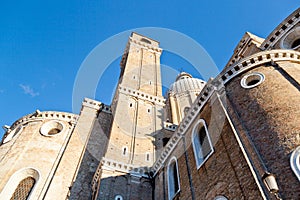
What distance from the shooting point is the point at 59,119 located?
18.8 meters

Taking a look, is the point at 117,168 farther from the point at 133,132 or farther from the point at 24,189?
the point at 24,189

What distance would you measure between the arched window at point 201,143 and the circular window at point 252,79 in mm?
2223

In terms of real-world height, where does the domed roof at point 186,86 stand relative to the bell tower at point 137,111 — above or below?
above

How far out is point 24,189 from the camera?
47.8 feet

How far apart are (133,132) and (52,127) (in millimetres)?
5531

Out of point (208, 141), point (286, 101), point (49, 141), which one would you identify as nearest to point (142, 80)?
point (49, 141)

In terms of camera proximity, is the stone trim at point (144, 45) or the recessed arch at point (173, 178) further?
the stone trim at point (144, 45)

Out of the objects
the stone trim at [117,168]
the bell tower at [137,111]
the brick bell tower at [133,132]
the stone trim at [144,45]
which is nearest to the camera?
the brick bell tower at [133,132]

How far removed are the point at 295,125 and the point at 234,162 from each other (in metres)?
2.06

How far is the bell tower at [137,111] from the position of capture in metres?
16.0

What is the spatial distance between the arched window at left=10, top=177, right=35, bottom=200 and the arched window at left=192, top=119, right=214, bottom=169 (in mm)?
9125

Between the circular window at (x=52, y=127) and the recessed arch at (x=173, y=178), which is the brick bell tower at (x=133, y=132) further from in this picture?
the circular window at (x=52, y=127)

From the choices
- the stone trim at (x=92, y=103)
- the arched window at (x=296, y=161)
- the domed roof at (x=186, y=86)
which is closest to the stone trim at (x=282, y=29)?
the arched window at (x=296, y=161)

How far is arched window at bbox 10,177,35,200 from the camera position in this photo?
46.8 ft
